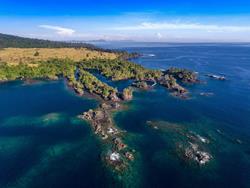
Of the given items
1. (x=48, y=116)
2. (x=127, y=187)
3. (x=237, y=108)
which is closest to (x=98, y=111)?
(x=48, y=116)

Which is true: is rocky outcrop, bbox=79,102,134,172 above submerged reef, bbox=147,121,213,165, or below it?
above

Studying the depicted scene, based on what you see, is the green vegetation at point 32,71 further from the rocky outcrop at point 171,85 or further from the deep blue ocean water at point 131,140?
the rocky outcrop at point 171,85

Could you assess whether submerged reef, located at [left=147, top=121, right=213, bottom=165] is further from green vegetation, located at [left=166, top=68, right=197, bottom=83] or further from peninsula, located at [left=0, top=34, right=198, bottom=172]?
green vegetation, located at [left=166, top=68, right=197, bottom=83]

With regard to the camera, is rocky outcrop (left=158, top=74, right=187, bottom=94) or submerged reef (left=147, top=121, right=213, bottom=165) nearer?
submerged reef (left=147, top=121, right=213, bottom=165)

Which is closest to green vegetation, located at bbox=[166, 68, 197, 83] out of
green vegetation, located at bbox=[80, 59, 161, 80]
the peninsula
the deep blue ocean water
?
the peninsula

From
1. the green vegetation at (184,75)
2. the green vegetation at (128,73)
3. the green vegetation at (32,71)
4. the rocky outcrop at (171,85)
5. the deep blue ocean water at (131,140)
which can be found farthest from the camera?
the green vegetation at (32,71)

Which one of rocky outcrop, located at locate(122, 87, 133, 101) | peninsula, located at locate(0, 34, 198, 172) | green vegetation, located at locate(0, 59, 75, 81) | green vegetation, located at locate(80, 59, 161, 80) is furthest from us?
green vegetation, located at locate(0, 59, 75, 81)

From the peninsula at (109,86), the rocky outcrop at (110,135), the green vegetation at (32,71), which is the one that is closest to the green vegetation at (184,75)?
the peninsula at (109,86)

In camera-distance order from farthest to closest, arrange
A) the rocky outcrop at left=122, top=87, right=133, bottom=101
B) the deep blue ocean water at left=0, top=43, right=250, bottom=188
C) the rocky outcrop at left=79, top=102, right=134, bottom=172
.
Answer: the rocky outcrop at left=122, top=87, right=133, bottom=101 < the rocky outcrop at left=79, top=102, right=134, bottom=172 < the deep blue ocean water at left=0, top=43, right=250, bottom=188

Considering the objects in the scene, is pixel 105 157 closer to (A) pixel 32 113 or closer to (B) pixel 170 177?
(B) pixel 170 177
